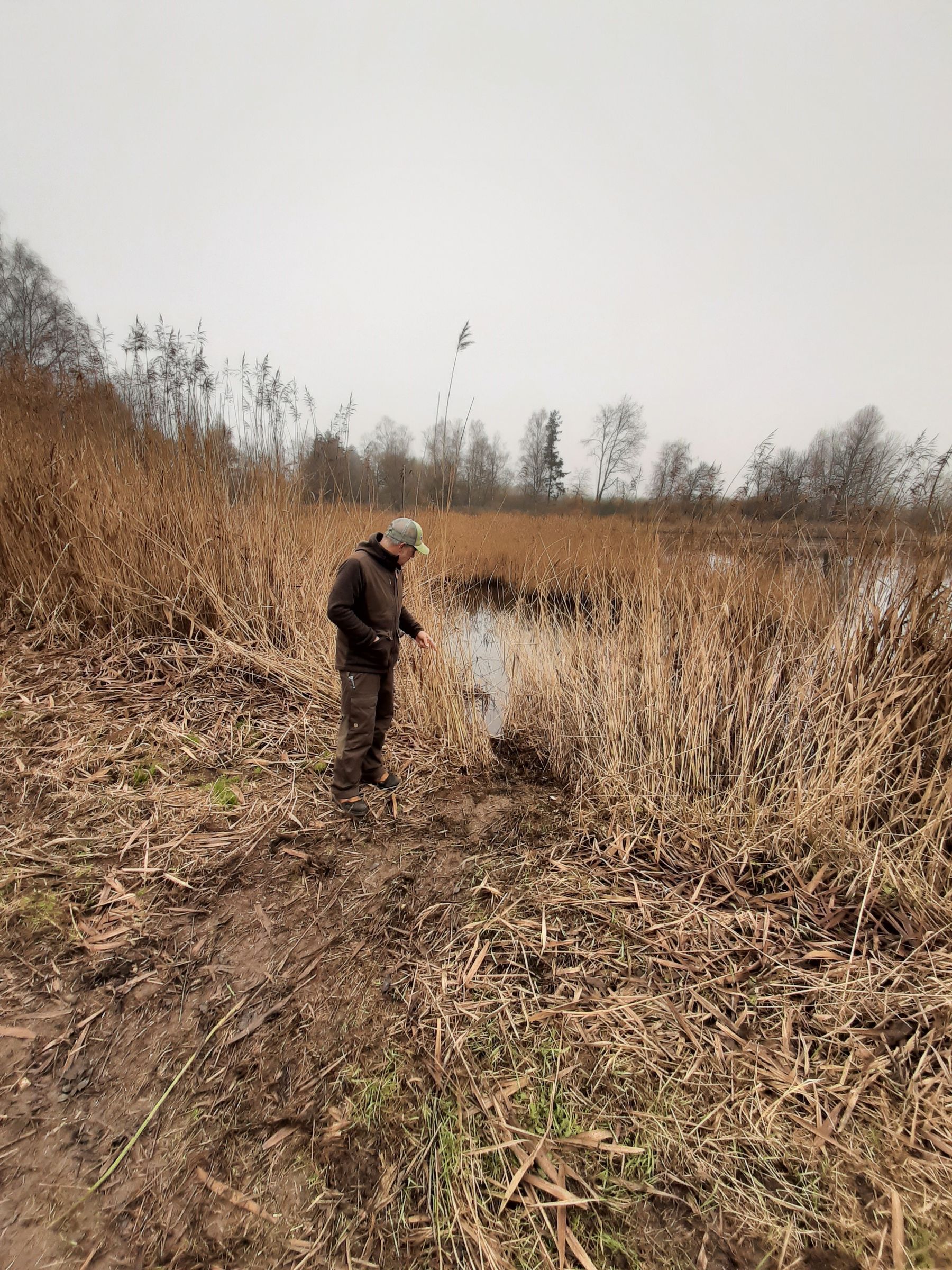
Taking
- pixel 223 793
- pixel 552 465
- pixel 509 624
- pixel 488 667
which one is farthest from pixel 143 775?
pixel 552 465

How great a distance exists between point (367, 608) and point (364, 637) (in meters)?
0.14

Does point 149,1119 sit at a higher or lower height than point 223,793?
lower

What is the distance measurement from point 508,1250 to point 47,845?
2.06 m

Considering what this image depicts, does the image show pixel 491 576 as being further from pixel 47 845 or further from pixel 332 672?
pixel 47 845

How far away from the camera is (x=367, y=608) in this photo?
7.06 feet

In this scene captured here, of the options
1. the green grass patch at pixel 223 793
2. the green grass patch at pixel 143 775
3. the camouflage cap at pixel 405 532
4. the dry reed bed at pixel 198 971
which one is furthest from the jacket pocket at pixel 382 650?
the green grass patch at pixel 143 775

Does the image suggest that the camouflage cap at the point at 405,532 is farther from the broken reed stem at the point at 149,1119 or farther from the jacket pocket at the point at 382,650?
the broken reed stem at the point at 149,1119

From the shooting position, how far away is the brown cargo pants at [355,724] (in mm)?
2209

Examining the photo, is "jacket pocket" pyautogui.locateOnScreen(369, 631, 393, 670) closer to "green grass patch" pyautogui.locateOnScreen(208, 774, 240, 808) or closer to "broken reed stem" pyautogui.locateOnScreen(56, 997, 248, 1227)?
"green grass patch" pyautogui.locateOnScreen(208, 774, 240, 808)

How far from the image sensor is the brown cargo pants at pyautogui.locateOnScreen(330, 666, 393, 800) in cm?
221

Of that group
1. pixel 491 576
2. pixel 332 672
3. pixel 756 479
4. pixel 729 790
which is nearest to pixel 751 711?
pixel 729 790

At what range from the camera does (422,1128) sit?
46.1 inches

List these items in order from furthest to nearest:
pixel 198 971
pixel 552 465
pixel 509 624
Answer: pixel 552 465, pixel 509 624, pixel 198 971

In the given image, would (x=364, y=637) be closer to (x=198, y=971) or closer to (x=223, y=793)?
(x=223, y=793)
